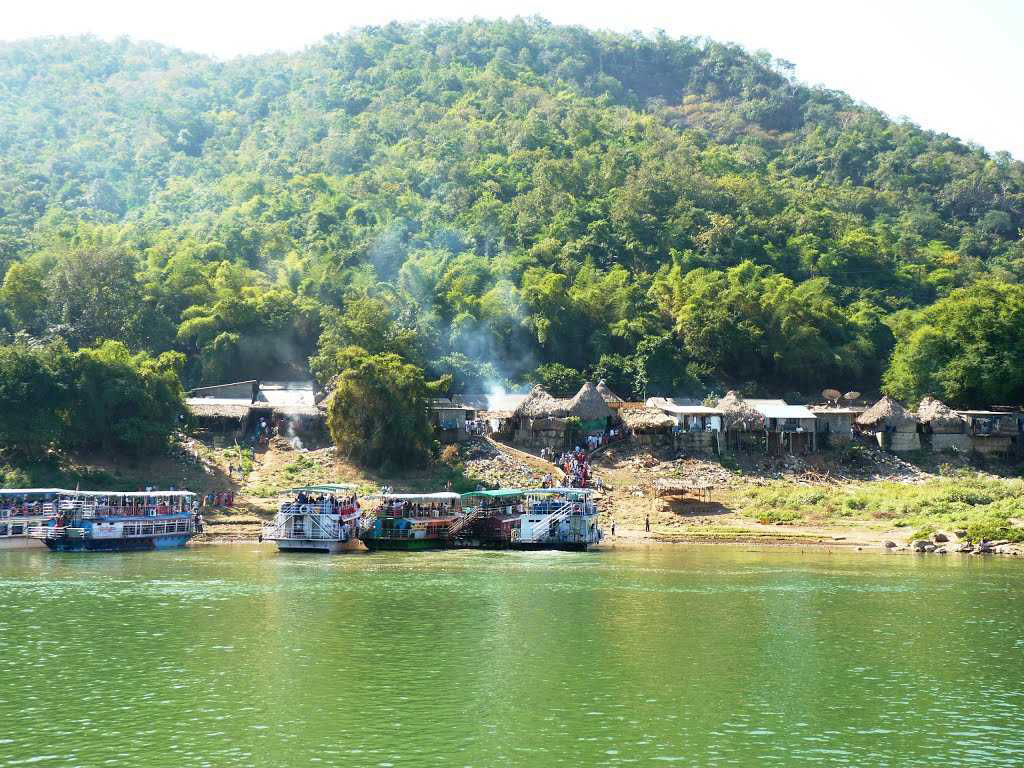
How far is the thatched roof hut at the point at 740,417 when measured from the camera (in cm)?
5738

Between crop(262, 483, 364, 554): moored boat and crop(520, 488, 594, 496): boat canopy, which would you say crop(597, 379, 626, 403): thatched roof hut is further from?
crop(262, 483, 364, 554): moored boat

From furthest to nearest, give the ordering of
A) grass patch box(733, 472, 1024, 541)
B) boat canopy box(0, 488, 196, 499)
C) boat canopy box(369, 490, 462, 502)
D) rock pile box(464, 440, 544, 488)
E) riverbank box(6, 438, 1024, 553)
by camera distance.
Result: rock pile box(464, 440, 544, 488) < riverbank box(6, 438, 1024, 553) < grass patch box(733, 472, 1024, 541) < boat canopy box(369, 490, 462, 502) < boat canopy box(0, 488, 196, 499)

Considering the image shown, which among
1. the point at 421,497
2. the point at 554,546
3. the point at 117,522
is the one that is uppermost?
the point at 421,497

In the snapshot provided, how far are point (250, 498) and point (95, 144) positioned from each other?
88036mm

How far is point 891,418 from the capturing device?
5825 cm

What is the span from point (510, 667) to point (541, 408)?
34.3 m

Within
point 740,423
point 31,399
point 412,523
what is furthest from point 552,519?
point 31,399

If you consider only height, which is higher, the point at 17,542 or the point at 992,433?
the point at 992,433

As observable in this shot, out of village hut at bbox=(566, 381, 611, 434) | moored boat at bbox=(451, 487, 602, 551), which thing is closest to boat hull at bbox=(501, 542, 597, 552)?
moored boat at bbox=(451, 487, 602, 551)

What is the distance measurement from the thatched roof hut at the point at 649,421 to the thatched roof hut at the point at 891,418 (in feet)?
34.9

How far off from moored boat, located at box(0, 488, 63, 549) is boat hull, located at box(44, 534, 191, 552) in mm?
1147

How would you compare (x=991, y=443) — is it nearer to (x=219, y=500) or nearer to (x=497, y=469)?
(x=497, y=469)

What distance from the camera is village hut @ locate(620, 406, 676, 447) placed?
57.2 m

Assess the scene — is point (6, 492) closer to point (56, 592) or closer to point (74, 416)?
point (74, 416)
